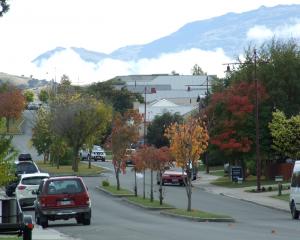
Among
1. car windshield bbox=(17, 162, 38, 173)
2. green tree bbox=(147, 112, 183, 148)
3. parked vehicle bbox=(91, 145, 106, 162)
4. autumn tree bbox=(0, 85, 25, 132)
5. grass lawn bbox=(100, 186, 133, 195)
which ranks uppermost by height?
autumn tree bbox=(0, 85, 25, 132)

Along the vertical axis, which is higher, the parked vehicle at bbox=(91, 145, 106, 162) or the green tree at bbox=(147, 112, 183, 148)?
the green tree at bbox=(147, 112, 183, 148)

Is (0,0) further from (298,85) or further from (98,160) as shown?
(98,160)

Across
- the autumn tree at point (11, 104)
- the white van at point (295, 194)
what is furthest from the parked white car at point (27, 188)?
the autumn tree at point (11, 104)

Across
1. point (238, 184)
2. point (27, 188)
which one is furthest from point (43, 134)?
point (27, 188)

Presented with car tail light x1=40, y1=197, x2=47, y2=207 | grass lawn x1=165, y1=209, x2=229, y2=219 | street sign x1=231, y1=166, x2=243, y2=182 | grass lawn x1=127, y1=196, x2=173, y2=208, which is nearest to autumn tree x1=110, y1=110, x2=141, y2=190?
grass lawn x1=127, y1=196, x2=173, y2=208

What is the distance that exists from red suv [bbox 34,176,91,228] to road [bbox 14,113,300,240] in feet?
1.81

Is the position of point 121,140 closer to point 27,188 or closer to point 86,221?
point 27,188

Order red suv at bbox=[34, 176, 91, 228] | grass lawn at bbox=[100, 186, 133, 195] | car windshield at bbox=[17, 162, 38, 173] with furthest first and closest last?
grass lawn at bbox=[100, 186, 133, 195]
car windshield at bbox=[17, 162, 38, 173]
red suv at bbox=[34, 176, 91, 228]

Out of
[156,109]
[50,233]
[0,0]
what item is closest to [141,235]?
[50,233]

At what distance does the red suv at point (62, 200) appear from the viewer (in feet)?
99.2

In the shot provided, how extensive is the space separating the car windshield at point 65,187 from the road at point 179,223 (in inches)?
50.3

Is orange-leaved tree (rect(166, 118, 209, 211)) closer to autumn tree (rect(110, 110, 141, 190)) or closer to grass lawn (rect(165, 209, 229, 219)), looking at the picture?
grass lawn (rect(165, 209, 229, 219))

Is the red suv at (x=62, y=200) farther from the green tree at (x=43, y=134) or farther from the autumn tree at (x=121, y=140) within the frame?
the green tree at (x=43, y=134)

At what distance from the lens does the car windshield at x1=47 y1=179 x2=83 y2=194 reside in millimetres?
30328
